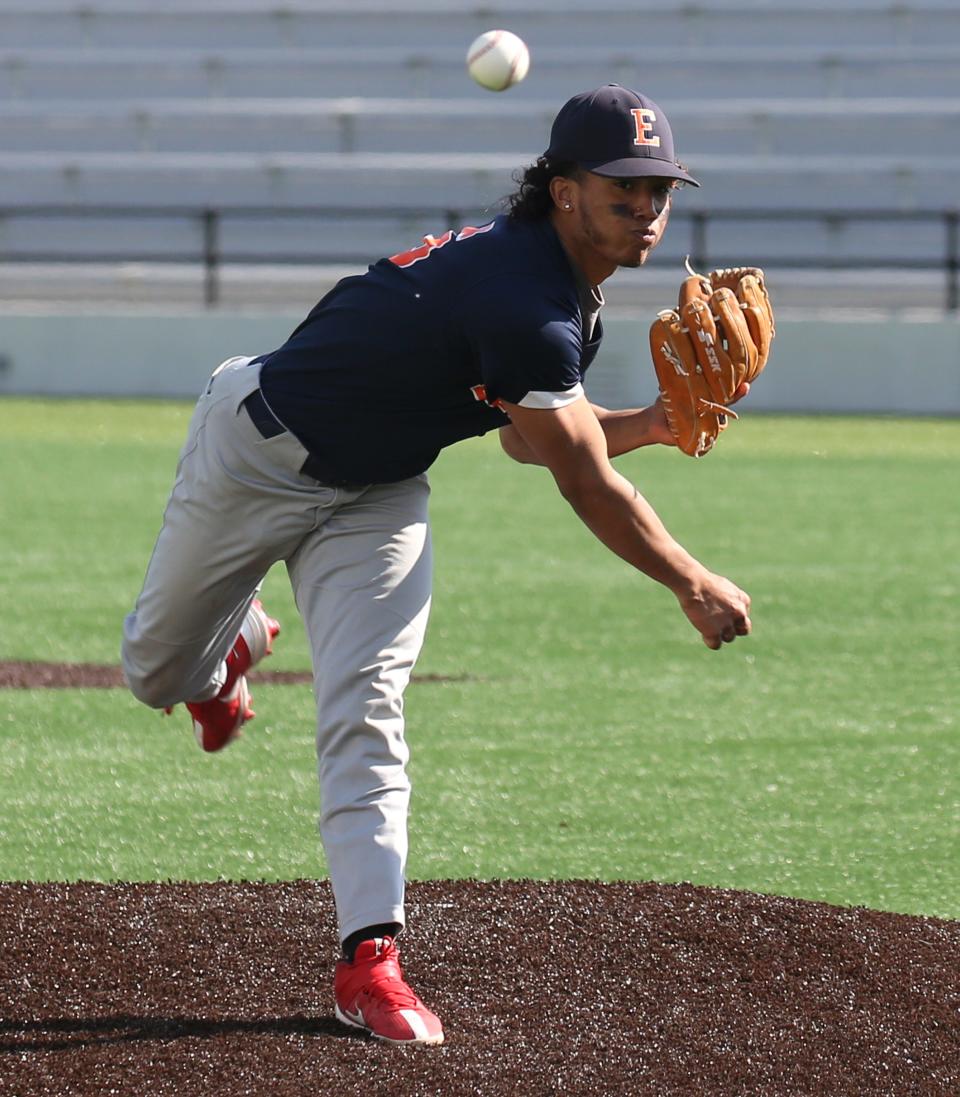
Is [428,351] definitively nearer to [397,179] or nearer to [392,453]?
[392,453]

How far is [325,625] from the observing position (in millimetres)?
3693

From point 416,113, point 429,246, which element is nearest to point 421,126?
point 416,113

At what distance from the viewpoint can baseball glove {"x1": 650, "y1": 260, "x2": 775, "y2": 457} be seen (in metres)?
3.95

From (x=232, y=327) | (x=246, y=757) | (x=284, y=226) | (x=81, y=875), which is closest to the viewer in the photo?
(x=81, y=875)

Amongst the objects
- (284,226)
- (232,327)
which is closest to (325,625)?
(232,327)

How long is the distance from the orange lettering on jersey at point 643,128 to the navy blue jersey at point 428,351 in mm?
242

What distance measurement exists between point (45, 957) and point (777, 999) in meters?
1.53

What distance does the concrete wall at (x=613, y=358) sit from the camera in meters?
17.5

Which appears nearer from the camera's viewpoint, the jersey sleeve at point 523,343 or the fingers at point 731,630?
the jersey sleeve at point 523,343

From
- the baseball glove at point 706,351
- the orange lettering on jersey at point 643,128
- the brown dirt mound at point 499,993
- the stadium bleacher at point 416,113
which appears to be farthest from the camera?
the stadium bleacher at point 416,113

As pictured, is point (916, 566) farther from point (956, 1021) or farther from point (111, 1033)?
point (111, 1033)

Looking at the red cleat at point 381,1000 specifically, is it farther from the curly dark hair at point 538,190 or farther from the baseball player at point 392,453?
the curly dark hair at point 538,190

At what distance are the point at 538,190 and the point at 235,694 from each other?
61.6 inches

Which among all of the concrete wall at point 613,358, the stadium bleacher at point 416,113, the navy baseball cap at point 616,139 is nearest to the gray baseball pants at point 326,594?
the navy baseball cap at point 616,139
